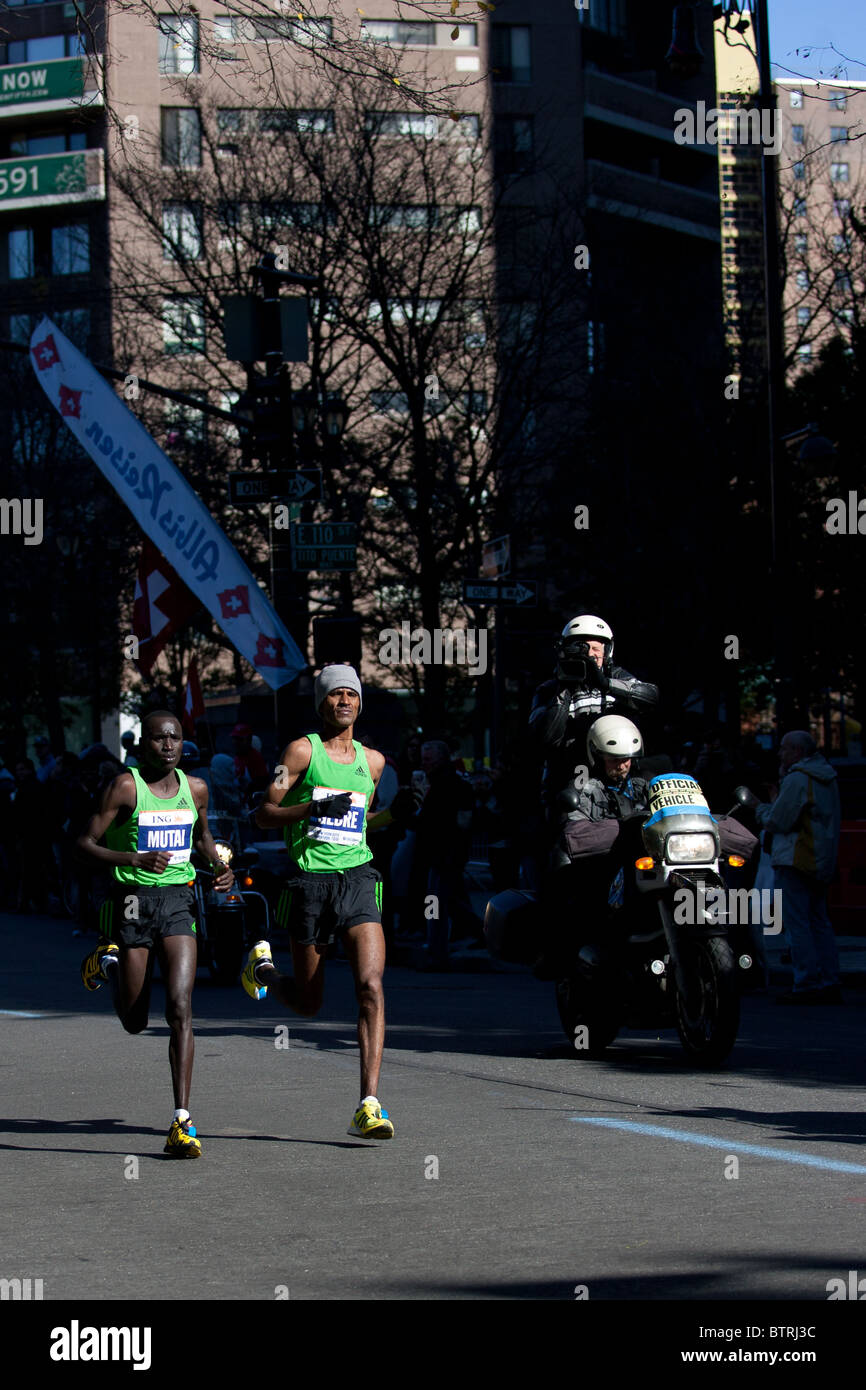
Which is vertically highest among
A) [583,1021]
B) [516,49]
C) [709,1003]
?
[516,49]

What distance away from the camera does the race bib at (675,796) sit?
30.6 ft

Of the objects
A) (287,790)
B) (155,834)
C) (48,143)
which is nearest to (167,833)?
(155,834)

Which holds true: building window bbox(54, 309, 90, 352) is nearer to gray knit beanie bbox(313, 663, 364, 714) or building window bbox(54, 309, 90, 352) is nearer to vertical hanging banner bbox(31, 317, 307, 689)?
vertical hanging banner bbox(31, 317, 307, 689)

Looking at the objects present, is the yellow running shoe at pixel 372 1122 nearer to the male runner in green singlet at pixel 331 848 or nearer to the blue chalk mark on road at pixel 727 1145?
the male runner in green singlet at pixel 331 848

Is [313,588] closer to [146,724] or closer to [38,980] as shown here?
[38,980]

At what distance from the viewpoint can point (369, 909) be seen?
26.5 feet

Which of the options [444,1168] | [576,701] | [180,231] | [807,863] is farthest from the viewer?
[180,231]

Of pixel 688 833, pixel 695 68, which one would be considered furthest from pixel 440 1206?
pixel 695 68

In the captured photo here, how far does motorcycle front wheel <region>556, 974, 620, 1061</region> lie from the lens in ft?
32.8

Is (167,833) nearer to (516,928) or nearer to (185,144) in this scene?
(516,928)

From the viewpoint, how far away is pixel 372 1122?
783 cm

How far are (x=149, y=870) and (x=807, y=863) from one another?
6627mm

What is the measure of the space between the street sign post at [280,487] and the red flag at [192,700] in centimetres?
329

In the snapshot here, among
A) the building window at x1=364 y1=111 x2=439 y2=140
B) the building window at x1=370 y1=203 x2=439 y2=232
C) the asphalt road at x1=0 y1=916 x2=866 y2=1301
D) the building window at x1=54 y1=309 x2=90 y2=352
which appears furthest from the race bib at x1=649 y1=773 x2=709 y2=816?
the building window at x1=54 y1=309 x2=90 y2=352
